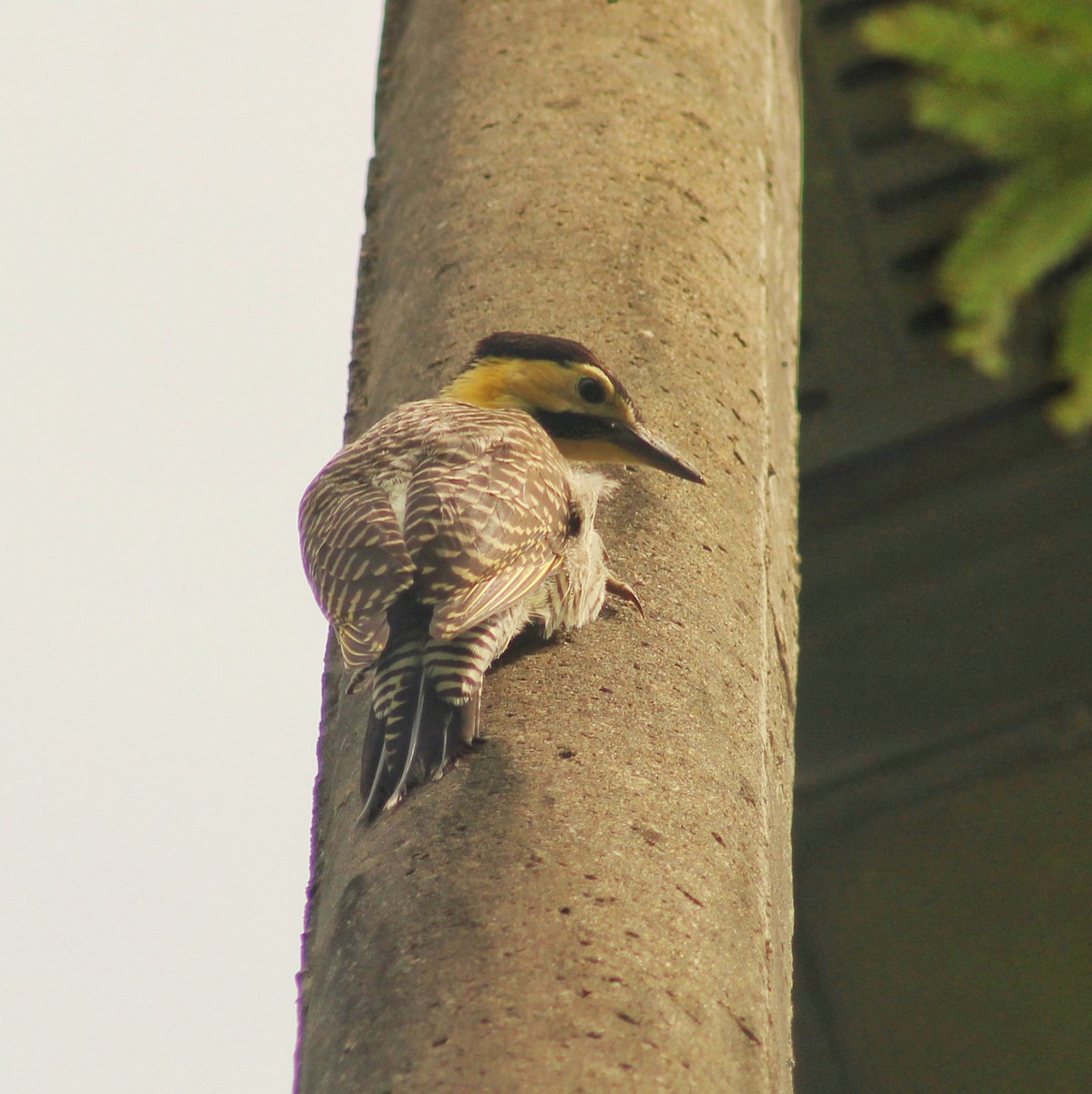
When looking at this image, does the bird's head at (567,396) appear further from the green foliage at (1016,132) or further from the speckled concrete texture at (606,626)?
the green foliage at (1016,132)

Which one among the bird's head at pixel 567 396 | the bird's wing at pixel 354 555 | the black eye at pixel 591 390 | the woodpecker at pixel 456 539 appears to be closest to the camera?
the woodpecker at pixel 456 539

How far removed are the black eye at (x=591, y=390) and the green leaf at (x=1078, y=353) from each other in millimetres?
2941

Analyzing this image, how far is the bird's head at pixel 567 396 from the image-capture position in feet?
13.9

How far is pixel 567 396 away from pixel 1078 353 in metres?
3.22

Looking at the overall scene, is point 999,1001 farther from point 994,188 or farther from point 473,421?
point 994,188

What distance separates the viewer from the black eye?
4.46 m

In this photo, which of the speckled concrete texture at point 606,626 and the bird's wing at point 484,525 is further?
the bird's wing at point 484,525

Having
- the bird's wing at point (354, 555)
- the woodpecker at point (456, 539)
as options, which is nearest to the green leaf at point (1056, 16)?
the woodpecker at point (456, 539)

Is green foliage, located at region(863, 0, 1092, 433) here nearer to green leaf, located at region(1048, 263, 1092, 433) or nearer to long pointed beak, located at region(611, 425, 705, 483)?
green leaf, located at region(1048, 263, 1092, 433)

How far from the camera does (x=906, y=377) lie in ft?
22.2

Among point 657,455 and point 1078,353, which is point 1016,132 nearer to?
point 1078,353

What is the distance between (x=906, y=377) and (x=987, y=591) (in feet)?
3.23

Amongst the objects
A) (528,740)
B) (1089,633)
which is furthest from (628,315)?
(1089,633)

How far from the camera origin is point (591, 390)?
4.51m
